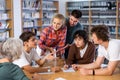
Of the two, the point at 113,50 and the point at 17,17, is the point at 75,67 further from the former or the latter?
the point at 17,17

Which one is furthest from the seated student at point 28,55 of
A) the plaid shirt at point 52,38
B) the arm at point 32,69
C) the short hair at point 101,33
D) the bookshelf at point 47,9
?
the bookshelf at point 47,9

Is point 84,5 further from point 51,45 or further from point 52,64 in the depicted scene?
point 52,64

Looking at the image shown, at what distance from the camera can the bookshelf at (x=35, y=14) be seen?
788 centimetres

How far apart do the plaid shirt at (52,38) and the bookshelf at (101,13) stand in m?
4.90

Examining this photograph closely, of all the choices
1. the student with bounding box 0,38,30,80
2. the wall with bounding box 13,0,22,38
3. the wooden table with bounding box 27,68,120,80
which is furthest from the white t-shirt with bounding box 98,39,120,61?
the wall with bounding box 13,0,22,38

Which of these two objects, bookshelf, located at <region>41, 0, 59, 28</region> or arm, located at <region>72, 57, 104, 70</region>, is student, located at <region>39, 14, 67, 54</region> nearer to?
arm, located at <region>72, 57, 104, 70</region>

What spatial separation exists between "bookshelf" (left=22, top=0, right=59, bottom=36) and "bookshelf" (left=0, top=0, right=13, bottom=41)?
559 millimetres

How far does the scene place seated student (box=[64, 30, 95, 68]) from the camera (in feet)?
10.8

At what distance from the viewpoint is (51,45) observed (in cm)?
382

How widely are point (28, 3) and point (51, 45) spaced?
4.45 meters

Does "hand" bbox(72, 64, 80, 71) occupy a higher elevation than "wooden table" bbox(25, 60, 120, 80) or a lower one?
higher

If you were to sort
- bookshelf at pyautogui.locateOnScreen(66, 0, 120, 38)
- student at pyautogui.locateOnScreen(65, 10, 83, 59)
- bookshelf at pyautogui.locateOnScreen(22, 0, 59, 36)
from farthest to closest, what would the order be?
bookshelf at pyautogui.locateOnScreen(66, 0, 120, 38), bookshelf at pyautogui.locateOnScreen(22, 0, 59, 36), student at pyautogui.locateOnScreen(65, 10, 83, 59)

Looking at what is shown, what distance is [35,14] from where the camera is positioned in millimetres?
8188

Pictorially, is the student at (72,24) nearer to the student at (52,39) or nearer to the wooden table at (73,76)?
the student at (52,39)
